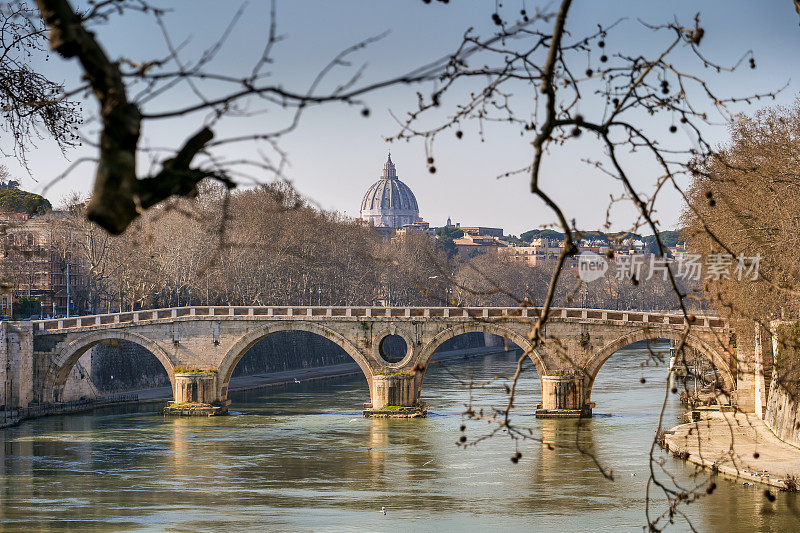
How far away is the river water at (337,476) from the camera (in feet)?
87.7

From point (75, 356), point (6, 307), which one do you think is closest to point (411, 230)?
point (6, 307)

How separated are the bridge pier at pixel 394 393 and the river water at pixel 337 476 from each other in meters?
1.26

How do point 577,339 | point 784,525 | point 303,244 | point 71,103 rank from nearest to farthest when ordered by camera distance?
point 71,103, point 784,525, point 577,339, point 303,244

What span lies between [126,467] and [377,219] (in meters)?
157

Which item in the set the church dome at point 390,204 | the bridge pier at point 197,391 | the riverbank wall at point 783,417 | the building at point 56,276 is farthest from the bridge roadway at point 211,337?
the church dome at point 390,204

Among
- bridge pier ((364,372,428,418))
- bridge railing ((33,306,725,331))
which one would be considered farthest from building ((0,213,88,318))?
bridge pier ((364,372,428,418))

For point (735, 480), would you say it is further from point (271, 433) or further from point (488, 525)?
point (271, 433)

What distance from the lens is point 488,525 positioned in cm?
2619

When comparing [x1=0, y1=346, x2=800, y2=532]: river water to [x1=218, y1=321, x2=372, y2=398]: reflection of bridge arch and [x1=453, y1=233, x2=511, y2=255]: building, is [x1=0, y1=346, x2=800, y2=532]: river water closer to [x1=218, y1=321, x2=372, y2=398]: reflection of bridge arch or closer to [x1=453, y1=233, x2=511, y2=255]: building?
[x1=218, y1=321, x2=372, y2=398]: reflection of bridge arch

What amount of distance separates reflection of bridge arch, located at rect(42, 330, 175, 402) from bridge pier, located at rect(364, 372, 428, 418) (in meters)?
8.98

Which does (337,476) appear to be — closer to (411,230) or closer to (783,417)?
(783,417)

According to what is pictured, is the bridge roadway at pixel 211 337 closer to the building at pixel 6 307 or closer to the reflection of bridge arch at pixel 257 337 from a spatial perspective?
the reflection of bridge arch at pixel 257 337

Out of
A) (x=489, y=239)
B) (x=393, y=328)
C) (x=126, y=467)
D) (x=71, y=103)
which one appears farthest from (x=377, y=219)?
(x=71, y=103)

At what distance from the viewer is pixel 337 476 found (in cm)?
3362
